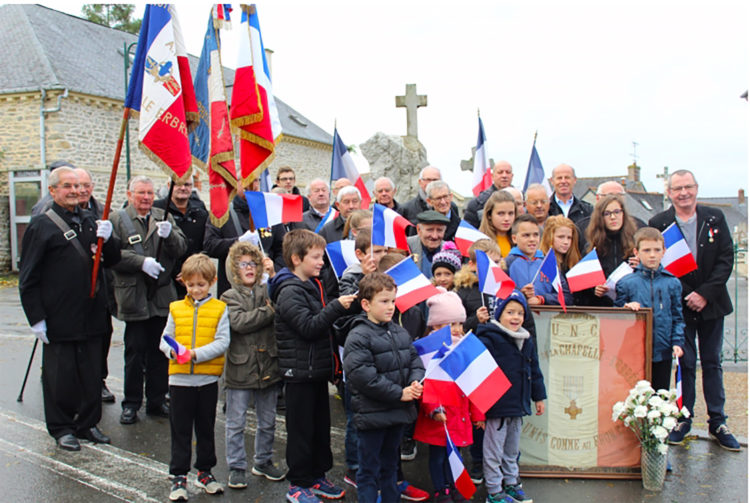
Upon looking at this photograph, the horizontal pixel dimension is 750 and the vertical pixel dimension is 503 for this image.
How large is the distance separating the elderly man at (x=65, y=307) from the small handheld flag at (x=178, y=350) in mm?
1395

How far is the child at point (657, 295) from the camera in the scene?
4.86 meters

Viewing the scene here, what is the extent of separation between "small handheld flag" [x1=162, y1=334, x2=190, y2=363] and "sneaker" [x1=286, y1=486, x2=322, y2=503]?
3.87 ft

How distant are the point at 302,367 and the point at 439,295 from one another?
1.15 meters

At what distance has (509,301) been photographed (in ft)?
14.3

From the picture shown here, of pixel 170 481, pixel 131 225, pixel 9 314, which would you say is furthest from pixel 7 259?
pixel 170 481

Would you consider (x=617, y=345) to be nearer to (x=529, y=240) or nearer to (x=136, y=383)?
(x=529, y=240)

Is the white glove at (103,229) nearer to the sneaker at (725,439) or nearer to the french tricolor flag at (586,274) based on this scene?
the french tricolor flag at (586,274)

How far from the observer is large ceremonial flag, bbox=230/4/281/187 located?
5.78 metres

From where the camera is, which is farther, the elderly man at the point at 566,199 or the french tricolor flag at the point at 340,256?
the elderly man at the point at 566,199

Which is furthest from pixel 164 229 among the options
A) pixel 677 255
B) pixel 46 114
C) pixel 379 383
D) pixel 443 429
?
pixel 46 114

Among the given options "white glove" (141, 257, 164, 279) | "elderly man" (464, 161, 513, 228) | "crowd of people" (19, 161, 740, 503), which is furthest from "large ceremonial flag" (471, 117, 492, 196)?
"white glove" (141, 257, 164, 279)

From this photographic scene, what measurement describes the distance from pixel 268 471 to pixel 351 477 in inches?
25.2

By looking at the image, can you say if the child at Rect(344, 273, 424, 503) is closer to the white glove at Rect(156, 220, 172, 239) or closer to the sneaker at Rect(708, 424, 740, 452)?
the white glove at Rect(156, 220, 172, 239)

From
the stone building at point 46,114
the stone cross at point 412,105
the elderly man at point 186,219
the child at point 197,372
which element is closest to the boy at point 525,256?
the child at point 197,372
